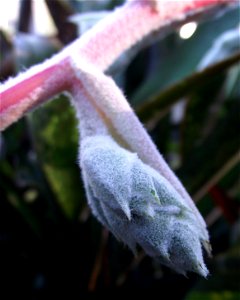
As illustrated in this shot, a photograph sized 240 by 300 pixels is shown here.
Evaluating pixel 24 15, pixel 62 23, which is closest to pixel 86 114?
pixel 62 23

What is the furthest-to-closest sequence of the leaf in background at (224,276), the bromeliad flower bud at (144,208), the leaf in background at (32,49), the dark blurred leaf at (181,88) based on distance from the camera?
1. the leaf in background at (32,49)
2. the leaf in background at (224,276)
3. the dark blurred leaf at (181,88)
4. the bromeliad flower bud at (144,208)

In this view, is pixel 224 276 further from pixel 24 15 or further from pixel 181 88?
pixel 24 15

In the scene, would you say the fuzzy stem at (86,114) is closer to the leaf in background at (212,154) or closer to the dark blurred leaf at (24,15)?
the leaf in background at (212,154)

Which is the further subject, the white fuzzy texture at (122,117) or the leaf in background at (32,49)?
the leaf in background at (32,49)

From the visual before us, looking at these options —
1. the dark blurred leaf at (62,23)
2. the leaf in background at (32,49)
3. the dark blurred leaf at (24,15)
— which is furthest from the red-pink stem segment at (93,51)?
the dark blurred leaf at (24,15)

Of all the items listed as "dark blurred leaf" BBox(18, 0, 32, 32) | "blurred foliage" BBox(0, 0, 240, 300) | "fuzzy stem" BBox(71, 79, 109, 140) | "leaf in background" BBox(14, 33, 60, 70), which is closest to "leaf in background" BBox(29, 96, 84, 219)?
"blurred foliage" BBox(0, 0, 240, 300)

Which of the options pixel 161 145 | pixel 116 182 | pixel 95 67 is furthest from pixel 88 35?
pixel 161 145
